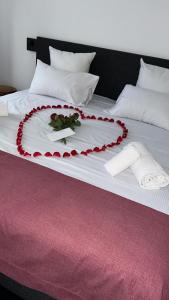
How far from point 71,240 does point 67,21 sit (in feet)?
7.63

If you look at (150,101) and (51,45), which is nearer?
(150,101)

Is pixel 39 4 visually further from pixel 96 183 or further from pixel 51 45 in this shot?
pixel 96 183

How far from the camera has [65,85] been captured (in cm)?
244

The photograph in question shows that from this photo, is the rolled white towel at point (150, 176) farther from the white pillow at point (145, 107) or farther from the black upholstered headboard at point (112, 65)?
the black upholstered headboard at point (112, 65)

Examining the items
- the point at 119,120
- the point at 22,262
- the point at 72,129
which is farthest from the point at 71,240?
the point at 119,120

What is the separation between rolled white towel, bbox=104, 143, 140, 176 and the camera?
144 cm

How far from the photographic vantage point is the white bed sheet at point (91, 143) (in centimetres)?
135

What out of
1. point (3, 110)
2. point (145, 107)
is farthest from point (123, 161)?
point (3, 110)

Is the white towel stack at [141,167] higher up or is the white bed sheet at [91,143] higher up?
the white towel stack at [141,167]

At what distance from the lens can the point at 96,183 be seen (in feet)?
4.49

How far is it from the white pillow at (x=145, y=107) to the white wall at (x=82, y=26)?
49 centimetres

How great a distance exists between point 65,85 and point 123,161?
3.98ft

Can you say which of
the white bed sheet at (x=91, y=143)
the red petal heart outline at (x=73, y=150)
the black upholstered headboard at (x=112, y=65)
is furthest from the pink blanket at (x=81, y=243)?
the black upholstered headboard at (x=112, y=65)

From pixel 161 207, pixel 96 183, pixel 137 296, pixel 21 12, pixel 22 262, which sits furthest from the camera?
pixel 21 12
